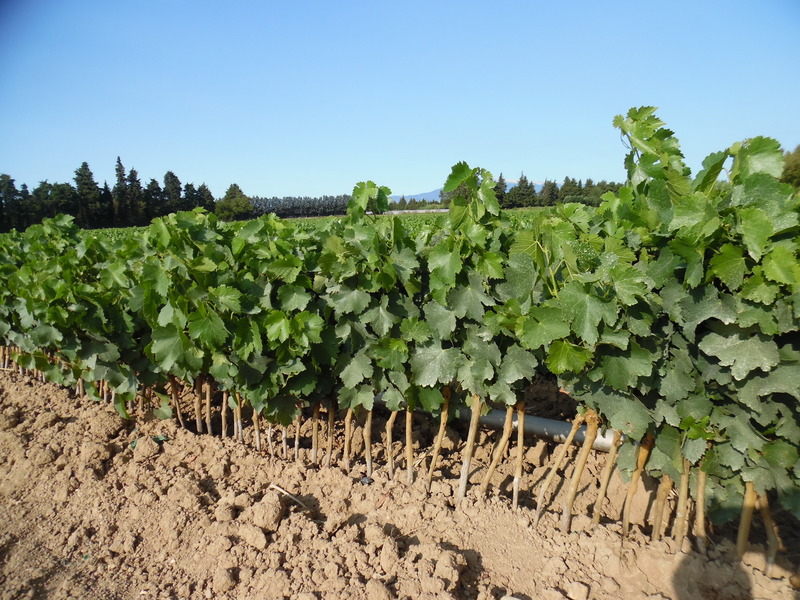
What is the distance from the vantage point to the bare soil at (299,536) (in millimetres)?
2555

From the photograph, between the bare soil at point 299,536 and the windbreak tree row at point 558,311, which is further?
the bare soil at point 299,536

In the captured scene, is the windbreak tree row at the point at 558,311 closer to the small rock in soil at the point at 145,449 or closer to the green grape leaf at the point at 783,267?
the green grape leaf at the point at 783,267

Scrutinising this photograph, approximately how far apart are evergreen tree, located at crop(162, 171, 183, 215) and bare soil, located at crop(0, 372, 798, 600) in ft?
288

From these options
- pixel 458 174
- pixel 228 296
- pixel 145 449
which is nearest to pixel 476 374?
pixel 458 174

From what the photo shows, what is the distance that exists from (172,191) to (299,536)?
3678 inches

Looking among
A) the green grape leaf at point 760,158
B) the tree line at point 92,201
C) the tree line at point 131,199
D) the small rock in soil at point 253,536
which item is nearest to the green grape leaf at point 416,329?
the small rock in soil at point 253,536

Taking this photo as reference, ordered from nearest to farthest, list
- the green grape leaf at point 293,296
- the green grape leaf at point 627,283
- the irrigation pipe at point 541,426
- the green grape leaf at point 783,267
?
the green grape leaf at point 783,267, the green grape leaf at point 627,283, the green grape leaf at point 293,296, the irrigation pipe at point 541,426

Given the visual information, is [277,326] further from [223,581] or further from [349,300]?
[223,581]

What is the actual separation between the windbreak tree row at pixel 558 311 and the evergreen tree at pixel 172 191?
8818cm

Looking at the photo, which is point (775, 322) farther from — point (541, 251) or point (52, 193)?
point (52, 193)

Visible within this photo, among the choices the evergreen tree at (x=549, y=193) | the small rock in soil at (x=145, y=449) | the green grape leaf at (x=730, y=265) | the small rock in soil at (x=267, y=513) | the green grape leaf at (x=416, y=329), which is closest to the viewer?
the green grape leaf at (x=730, y=265)

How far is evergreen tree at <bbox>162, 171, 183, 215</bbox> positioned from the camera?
82.7 metres

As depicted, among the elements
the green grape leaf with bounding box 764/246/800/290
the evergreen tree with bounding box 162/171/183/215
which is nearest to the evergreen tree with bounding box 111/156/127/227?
the evergreen tree with bounding box 162/171/183/215

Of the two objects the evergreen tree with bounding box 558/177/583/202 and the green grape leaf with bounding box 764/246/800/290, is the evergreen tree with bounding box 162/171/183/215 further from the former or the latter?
the green grape leaf with bounding box 764/246/800/290
